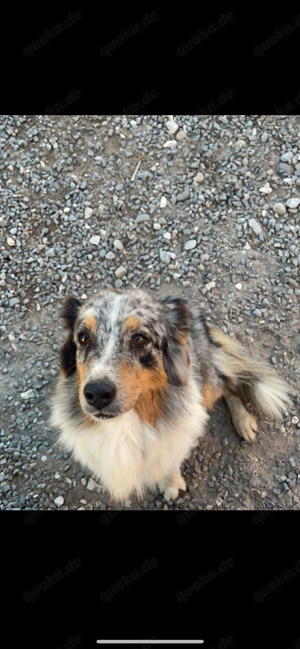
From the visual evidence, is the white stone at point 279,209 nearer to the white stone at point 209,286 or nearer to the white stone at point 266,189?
the white stone at point 266,189

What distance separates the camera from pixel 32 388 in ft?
17.7

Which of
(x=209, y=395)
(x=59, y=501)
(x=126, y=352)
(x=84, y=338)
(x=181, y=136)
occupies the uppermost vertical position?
(x=84, y=338)

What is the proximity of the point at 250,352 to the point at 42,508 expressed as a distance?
2.68 metres

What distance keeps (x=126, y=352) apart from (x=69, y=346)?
29.6 inches

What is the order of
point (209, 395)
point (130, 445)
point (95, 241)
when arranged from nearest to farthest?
point (130, 445) → point (209, 395) → point (95, 241)

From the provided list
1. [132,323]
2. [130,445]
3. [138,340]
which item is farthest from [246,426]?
[132,323]

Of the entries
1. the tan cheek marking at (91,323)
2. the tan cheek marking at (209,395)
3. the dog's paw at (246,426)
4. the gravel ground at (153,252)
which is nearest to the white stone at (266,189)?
the gravel ground at (153,252)

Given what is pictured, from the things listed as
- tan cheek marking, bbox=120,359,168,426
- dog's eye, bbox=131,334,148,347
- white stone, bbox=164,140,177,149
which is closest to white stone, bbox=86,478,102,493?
tan cheek marking, bbox=120,359,168,426

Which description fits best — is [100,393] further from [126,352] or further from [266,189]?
[266,189]

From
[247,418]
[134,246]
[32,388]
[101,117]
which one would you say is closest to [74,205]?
[134,246]

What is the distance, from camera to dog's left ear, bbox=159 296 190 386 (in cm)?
375

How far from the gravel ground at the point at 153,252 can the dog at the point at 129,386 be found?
1.08m

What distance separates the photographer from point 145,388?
3.59 metres
